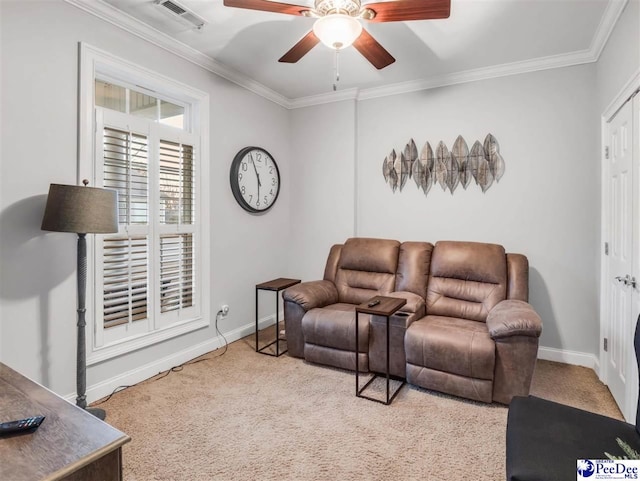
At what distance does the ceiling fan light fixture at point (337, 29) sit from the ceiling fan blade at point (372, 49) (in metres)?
0.20

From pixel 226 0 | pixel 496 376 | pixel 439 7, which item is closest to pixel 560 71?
pixel 439 7

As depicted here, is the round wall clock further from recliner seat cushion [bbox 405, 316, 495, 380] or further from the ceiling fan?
recliner seat cushion [bbox 405, 316, 495, 380]

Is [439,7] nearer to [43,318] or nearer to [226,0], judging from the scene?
[226,0]

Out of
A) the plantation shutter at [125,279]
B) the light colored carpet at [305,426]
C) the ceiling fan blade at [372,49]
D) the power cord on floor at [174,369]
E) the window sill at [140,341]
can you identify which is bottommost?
the light colored carpet at [305,426]

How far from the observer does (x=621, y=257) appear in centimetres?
245

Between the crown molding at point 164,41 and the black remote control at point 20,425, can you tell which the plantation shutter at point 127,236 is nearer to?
the crown molding at point 164,41

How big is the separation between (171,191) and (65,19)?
131cm

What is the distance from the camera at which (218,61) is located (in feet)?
11.0

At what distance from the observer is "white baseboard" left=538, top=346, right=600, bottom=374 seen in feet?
10.3

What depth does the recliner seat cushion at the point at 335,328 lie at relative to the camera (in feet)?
9.45

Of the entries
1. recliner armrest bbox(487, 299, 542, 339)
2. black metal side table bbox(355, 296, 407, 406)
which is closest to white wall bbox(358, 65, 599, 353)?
recliner armrest bbox(487, 299, 542, 339)

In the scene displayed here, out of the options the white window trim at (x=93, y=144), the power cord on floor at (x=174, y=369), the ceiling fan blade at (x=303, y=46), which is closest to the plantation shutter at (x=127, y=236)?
the white window trim at (x=93, y=144)

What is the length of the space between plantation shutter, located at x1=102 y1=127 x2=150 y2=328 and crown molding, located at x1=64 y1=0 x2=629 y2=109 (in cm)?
79

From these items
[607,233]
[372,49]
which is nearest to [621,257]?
[607,233]
